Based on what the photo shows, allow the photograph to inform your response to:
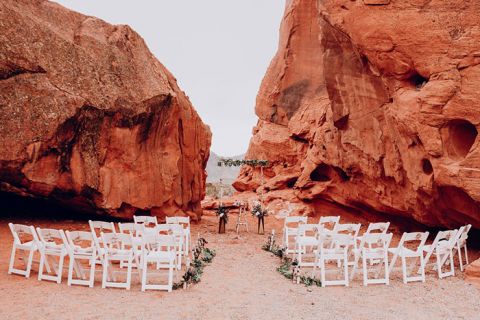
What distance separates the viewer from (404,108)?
1256 cm

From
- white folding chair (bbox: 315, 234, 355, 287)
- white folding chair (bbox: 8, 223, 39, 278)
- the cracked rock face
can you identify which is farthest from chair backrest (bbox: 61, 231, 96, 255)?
the cracked rock face

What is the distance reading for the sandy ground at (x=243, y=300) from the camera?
6234mm

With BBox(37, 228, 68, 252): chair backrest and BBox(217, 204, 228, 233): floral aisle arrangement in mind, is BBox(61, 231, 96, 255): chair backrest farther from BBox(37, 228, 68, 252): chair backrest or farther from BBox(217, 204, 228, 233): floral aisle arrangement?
BBox(217, 204, 228, 233): floral aisle arrangement

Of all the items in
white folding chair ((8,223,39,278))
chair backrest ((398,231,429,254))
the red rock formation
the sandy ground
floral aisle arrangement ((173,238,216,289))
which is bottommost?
the sandy ground

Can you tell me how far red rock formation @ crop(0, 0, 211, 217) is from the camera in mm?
11984

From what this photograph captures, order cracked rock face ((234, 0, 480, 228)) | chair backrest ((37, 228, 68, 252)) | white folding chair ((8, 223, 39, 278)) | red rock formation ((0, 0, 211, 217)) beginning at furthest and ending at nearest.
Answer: red rock formation ((0, 0, 211, 217)) → cracked rock face ((234, 0, 480, 228)) → white folding chair ((8, 223, 39, 278)) → chair backrest ((37, 228, 68, 252))

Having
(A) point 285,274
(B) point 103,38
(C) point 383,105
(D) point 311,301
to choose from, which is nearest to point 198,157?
(B) point 103,38

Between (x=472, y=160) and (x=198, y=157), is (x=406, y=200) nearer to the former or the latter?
(x=472, y=160)

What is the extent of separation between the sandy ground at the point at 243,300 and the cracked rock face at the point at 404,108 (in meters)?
3.77

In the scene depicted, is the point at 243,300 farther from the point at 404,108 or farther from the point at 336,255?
the point at 404,108

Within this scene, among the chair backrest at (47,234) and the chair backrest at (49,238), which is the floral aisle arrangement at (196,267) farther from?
the chair backrest at (47,234)

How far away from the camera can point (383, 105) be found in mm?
14633

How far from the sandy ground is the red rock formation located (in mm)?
4285

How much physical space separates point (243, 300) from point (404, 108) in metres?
8.95
